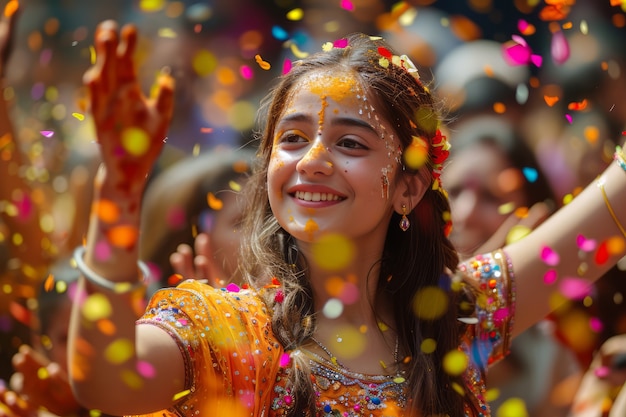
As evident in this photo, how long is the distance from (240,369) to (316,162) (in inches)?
20.7

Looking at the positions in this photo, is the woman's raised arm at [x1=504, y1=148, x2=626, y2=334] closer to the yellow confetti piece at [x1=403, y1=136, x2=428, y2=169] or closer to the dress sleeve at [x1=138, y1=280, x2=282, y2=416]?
the yellow confetti piece at [x1=403, y1=136, x2=428, y2=169]

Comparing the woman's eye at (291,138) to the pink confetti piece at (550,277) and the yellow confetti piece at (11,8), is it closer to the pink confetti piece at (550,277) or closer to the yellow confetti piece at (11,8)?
the pink confetti piece at (550,277)

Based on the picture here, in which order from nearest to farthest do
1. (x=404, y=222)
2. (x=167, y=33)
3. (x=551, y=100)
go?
(x=404, y=222)
(x=551, y=100)
(x=167, y=33)

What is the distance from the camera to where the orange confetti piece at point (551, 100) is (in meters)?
4.12

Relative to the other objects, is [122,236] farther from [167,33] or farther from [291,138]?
[167,33]

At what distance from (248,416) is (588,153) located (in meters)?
2.36

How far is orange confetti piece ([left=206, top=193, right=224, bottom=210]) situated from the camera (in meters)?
3.36

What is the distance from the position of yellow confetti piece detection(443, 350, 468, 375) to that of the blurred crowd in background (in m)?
1.14

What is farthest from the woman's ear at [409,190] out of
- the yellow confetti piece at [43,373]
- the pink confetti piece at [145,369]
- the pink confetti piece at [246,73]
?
the pink confetti piece at [246,73]

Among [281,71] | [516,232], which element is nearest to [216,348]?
[516,232]

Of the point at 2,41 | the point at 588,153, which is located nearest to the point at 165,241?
the point at 2,41

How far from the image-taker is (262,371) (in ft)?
6.68

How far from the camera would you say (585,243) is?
2486 mm

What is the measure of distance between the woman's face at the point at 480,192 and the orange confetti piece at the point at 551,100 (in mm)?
627
